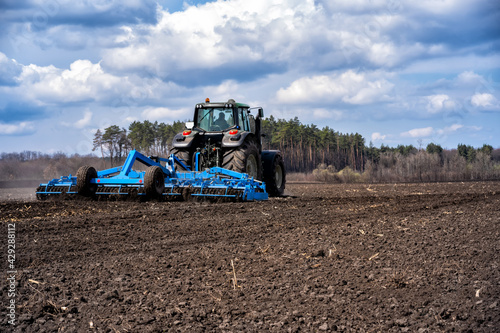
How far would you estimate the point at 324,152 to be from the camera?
196 feet

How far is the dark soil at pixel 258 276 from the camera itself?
11.6ft

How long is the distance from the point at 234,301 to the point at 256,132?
33.2ft

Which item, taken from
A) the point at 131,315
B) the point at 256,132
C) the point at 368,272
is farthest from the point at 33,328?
the point at 256,132

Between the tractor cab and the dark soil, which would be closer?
the dark soil

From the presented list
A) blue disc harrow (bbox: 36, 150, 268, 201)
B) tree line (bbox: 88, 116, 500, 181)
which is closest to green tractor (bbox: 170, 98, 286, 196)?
blue disc harrow (bbox: 36, 150, 268, 201)

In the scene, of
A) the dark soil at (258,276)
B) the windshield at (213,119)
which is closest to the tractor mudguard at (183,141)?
the windshield at (213,119)

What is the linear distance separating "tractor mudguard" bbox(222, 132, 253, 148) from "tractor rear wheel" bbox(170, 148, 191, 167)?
4.08 feet

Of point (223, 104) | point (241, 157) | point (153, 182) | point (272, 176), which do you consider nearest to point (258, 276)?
point (153, 182)

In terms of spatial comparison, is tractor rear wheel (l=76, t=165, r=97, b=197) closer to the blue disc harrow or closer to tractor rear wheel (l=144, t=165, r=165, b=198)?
the blue disc harrow

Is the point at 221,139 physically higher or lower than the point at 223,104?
lower

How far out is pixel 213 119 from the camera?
514 inches

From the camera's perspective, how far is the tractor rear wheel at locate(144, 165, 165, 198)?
11.0 meters

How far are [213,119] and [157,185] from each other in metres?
2.74

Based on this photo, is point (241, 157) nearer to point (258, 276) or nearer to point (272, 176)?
point (272, 176)
